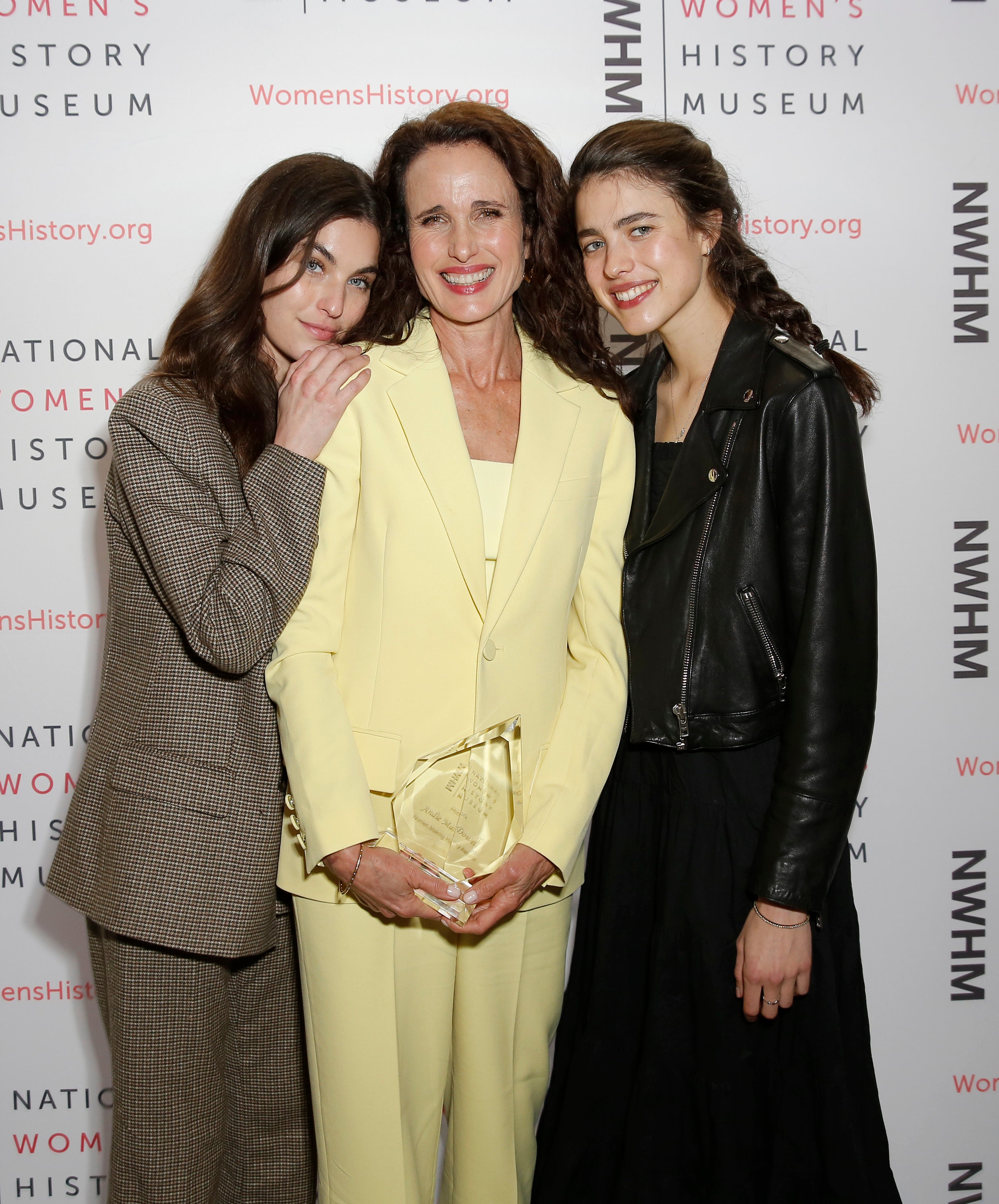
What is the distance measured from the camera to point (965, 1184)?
2.65 metres

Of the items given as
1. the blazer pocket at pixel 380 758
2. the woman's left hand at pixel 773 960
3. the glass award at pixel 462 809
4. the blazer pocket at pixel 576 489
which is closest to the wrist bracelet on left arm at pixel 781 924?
the woman's left hand at pixel 773 960

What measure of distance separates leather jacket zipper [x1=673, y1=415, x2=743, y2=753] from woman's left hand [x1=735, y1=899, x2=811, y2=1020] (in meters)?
0.33

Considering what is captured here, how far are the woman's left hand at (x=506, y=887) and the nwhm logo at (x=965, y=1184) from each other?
1908mm

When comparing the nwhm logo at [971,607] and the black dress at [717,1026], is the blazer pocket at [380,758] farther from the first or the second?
the nwhm logo at [971,607]

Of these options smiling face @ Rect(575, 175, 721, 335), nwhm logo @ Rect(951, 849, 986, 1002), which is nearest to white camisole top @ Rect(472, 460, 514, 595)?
smiling face @ Rect(575, 175, 721, 335)

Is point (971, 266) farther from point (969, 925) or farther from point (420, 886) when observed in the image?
point (420, 886)

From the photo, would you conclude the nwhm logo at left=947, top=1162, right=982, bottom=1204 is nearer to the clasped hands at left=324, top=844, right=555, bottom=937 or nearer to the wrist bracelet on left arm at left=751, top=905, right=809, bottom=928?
the wrist bracelet on left arm at left=751, top=905, right=809, bottom=928

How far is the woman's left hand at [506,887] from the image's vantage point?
1602 millimetres

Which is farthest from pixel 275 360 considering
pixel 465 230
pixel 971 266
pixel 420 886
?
pixel 971 266

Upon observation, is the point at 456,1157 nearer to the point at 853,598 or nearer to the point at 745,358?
the point at 853,598

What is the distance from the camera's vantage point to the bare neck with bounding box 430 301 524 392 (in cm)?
183

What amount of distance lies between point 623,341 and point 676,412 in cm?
76

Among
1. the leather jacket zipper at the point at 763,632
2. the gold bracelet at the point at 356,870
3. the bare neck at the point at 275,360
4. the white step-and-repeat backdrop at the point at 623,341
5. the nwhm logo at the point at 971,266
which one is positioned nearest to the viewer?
the gold bracelet at the point at 356,870

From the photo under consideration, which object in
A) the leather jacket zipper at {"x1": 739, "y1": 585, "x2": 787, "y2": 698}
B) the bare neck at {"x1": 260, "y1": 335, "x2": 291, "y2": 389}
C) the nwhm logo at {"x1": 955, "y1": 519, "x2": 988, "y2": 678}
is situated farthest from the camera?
the nwhm logo at {"x1": 955, "y1": 519, "x2": 988, "y2": 678}
